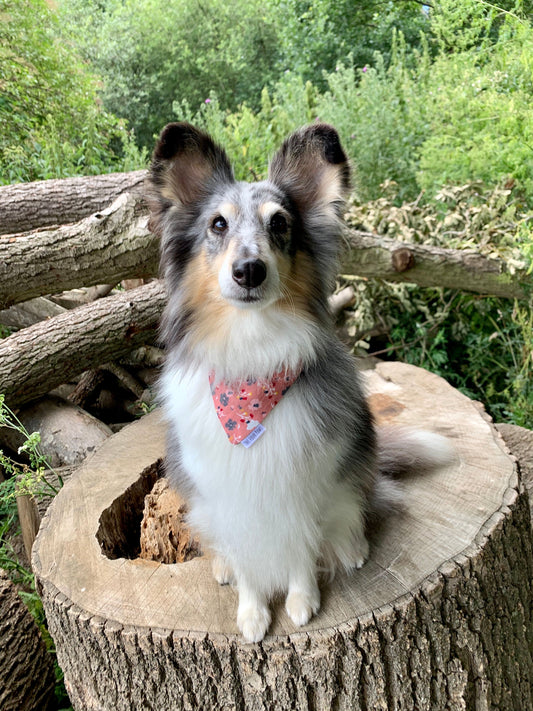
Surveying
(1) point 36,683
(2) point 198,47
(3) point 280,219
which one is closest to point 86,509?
(1) point 36,683

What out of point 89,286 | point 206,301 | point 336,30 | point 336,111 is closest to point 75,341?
point 89,286

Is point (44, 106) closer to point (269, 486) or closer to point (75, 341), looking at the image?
point (75, 341)

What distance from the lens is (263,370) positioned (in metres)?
1.48

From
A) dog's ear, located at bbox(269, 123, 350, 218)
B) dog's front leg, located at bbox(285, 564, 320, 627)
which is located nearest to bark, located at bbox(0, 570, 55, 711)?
dog's front leg, located at bbox(285, 564, 320, 627)

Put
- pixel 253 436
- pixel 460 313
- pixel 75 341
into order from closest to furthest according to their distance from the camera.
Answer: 1. pixel 253 436
2. pixel 75 341
3. pixel 460 313

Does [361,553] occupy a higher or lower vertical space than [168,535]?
higher

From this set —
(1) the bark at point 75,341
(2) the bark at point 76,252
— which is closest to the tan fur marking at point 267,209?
(2) the bark at point 76,252

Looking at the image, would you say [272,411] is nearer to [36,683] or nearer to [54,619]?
[54,619]

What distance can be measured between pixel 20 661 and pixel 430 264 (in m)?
3.18

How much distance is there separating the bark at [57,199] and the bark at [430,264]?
160cm

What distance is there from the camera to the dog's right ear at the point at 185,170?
5.03 ft

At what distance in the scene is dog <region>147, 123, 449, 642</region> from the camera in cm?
143

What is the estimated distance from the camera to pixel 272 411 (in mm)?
1458

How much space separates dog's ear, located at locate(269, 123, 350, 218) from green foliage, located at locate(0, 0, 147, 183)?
2.98 meters
